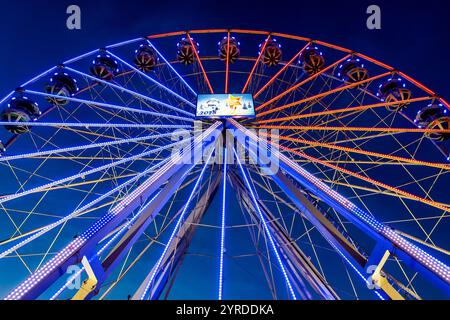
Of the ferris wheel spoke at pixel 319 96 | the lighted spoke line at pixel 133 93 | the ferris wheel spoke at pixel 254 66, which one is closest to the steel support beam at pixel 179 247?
the lighted spoke line at pixel 133 93

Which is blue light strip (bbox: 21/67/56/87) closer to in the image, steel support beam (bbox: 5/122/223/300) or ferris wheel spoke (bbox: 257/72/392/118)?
steel support beam (bbox: 5/122/223/300)

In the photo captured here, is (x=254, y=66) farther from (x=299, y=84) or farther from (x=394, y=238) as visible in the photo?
(x=394, y=238)

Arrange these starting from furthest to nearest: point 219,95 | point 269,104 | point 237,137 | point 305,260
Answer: point 269,104, point 219,95, point 237,137, point 305,260

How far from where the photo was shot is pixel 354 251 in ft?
16.4

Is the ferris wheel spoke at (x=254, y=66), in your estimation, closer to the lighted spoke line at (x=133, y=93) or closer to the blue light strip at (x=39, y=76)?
the lighted spoke line at (x=133, y=93)

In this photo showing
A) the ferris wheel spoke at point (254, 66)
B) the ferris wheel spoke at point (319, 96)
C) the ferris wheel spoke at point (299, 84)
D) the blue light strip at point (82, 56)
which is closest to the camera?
the ferris wheel spoke at point (319, 96)

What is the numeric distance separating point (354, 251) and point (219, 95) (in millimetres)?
6228

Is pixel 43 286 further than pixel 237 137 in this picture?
No

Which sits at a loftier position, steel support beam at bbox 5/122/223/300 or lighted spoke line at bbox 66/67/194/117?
lighted spoke line at bbox 66/67/194/117

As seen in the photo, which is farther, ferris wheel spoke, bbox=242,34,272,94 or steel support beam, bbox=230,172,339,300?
ferris wheel spoke, bbox=242,34,272,94

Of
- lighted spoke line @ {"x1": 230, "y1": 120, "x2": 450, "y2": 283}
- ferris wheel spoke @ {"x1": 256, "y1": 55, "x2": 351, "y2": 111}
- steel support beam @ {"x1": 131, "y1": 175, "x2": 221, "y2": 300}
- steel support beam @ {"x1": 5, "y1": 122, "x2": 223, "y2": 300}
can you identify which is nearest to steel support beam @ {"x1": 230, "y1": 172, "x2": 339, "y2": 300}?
steel support beam @ {"x1": 131, "y1": 175, "x2": 221, "y2": 300}

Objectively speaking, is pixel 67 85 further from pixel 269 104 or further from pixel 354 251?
pixel 354 251

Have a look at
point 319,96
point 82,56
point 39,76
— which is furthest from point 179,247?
point 82,56
